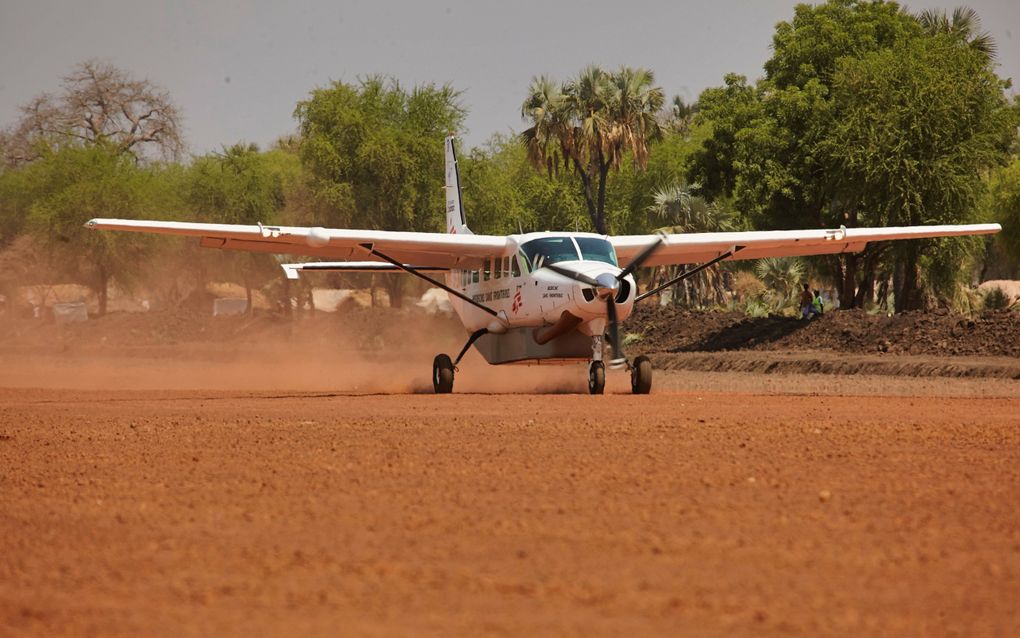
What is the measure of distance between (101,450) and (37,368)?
2874 cm

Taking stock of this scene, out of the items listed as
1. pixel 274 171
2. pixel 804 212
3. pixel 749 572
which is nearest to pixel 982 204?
pixel 804 212

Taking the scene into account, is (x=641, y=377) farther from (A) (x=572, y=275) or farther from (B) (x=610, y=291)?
(B) (x=610, y=291)

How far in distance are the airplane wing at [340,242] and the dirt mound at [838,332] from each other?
13.6 m

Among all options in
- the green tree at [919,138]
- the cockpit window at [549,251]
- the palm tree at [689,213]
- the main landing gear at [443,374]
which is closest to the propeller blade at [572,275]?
the cockpit window at [549,251]

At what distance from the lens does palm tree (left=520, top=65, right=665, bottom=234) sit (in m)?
59.8

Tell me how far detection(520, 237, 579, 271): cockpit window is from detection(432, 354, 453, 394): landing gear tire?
303cm

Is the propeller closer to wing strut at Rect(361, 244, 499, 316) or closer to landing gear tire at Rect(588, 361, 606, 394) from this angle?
landing gear tire at Rect(588, 361, 606, 394)

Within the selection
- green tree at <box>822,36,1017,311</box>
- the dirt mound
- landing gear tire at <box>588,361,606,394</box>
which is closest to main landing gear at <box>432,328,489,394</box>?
landing gear tire at <box>588,361,606,394</box>

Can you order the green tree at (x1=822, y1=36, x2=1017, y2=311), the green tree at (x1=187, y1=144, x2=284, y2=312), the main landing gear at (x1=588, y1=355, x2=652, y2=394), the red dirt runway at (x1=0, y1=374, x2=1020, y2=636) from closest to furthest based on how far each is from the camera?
the red dirt runway at (x1=0, y1=374, x2=1020, y2=636), the main landing gear at (x1=588, y1=355, x2=652, y2=394), the green tree at (x1=822, y1=36, x2=1017, y2=311), the green tree at (x1=187, y1=144, x2=284, y2=312)

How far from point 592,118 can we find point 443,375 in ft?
117

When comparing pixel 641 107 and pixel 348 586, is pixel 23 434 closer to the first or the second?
pixel 348 586

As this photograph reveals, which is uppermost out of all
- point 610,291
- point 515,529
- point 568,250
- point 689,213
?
point 689,213

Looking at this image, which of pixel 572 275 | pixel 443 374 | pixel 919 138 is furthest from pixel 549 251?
pixel 919 138

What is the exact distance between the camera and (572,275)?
22.5m
